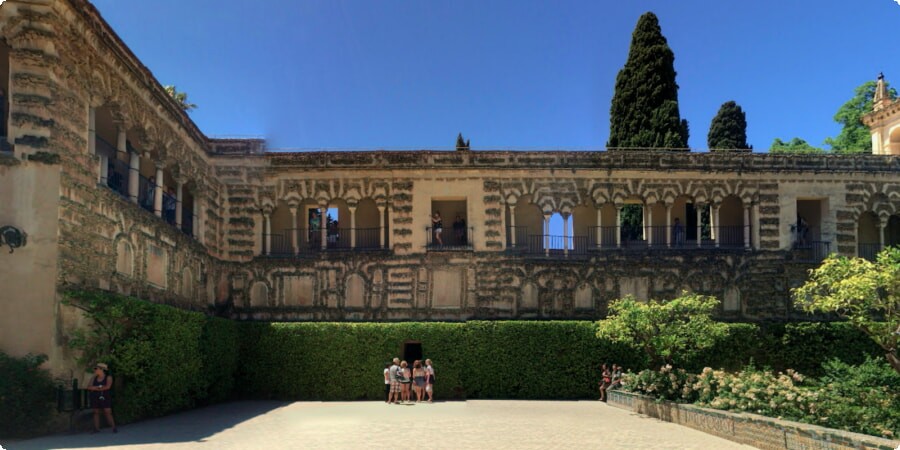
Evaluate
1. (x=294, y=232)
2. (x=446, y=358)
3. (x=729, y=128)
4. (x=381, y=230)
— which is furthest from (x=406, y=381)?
(x=729, y=128)

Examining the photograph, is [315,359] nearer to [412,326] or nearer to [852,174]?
[412,326]

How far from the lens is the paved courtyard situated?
14953 millimetres

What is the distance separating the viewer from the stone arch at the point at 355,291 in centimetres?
3072

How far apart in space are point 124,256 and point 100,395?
491 centimetres

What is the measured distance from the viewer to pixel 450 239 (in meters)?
32.6

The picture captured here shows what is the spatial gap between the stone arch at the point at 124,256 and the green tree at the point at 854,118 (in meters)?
44.0

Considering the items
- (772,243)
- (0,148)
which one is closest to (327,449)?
(0,148)

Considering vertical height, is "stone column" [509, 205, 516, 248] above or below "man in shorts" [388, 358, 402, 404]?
above

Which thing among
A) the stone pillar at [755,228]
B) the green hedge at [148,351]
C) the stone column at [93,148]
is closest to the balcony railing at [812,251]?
the stone pillar at [755,228]

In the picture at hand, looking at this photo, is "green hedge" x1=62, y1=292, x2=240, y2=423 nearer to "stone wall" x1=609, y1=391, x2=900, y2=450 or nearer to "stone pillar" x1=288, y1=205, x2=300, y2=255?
"stone pillar" x1=288, y1=205, x2=300, y2=255

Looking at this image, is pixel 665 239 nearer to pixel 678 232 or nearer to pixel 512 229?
pixel 678 232

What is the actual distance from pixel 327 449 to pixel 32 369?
6806mm

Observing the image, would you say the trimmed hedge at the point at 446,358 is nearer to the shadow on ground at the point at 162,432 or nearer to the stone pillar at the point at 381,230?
the stone pillar at the point at 381,230

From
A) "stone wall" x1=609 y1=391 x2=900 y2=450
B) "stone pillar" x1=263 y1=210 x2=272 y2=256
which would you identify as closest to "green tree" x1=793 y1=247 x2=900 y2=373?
"stone wall" x1=609 y1=391 x2=900 y2=450
